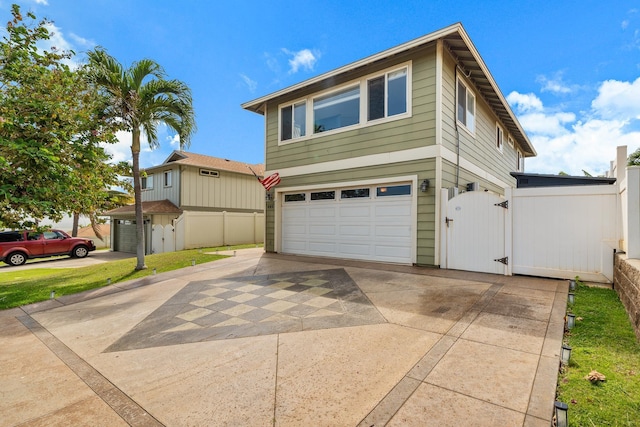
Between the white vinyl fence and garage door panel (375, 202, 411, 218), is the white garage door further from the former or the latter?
the white vinyl fence

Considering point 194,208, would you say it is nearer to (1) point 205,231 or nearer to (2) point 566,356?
(1) point 205,231

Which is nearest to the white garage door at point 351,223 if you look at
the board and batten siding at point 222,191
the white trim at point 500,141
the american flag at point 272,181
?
the american flag at point 272,181

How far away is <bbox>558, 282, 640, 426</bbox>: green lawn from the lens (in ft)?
6.31

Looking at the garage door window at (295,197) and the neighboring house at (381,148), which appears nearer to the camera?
the neighboring house at (381,148)

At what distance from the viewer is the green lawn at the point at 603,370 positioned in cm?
192

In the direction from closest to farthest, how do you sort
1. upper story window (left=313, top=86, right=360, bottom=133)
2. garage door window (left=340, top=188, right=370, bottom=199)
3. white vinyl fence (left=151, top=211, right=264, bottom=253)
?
garage door window (left=340, top=188, right=370, bottom=199) → upper story window (left=313, top=86, right=360, bottom=133) → white vinyl fence (left=151, top=211, right=264, bottom=253)

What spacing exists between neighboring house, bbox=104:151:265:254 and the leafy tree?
26.2 feet

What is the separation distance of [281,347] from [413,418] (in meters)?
1.57

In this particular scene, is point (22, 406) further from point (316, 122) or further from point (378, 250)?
point (316, 122)

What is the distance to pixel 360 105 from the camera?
8594 mm

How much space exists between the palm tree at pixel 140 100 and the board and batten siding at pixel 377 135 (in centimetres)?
301

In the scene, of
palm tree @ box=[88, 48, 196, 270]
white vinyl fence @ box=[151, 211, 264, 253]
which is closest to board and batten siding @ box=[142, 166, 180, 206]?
white vinyl fence @ box=[151, 211, 264, 253]

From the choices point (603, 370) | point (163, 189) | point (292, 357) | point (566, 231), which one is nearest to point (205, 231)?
point (163, 189)

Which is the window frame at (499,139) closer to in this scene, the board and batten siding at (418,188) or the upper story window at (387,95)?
the upper story window at (387,95)
